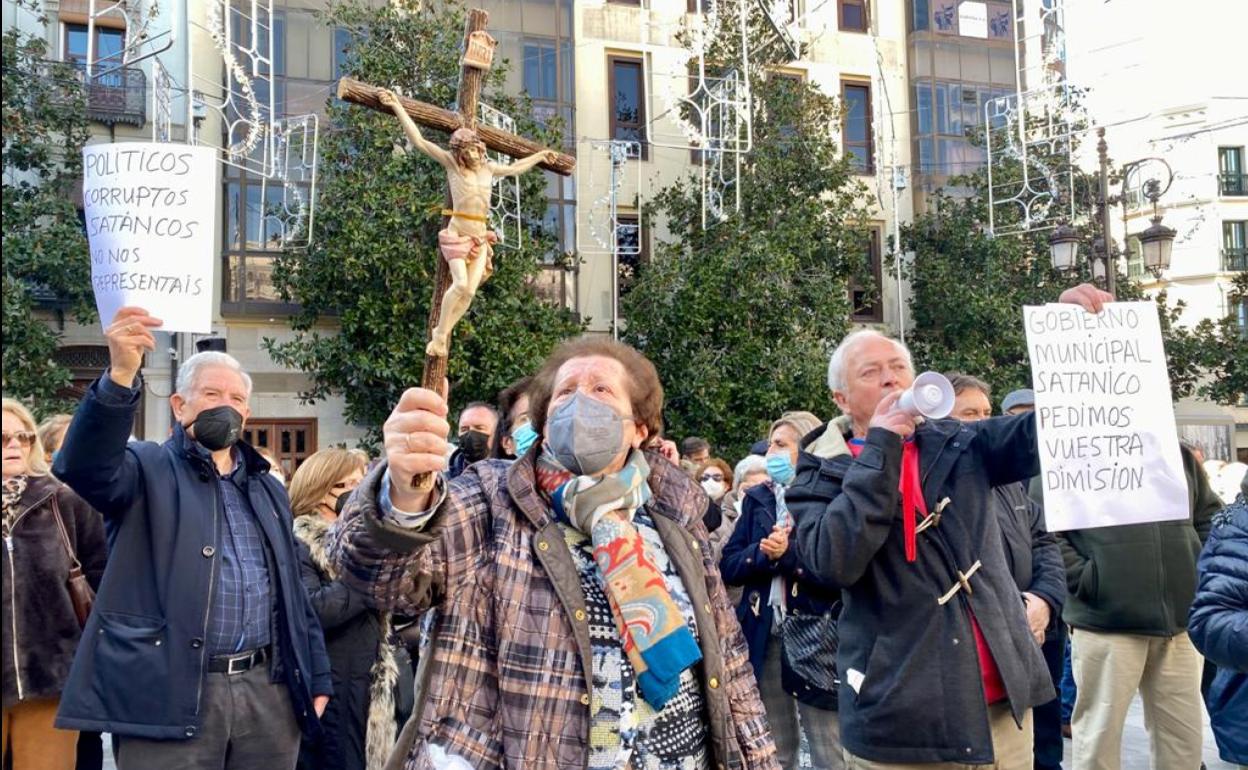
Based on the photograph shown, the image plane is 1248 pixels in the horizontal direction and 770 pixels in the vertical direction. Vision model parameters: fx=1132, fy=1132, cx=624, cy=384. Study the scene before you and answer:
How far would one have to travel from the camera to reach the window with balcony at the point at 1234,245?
39.9m

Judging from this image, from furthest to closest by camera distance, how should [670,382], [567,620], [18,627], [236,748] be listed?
[670,382]
[18,627]
[236,748]
[567,620]

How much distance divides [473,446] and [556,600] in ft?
9.28

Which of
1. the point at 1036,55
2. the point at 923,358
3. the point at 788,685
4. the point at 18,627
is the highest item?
the point at 1036,55

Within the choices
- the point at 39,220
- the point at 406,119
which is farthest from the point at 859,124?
the point at 406,119

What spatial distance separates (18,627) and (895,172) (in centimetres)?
1997

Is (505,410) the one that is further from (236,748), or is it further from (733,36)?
(733,36)

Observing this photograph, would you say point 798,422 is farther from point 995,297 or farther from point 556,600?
point 995,297

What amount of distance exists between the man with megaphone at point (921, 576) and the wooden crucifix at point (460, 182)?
130 centimetres

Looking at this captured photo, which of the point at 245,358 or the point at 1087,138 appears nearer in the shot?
the point at 245,358

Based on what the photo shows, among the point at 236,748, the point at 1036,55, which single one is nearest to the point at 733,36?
the point at 1036,55

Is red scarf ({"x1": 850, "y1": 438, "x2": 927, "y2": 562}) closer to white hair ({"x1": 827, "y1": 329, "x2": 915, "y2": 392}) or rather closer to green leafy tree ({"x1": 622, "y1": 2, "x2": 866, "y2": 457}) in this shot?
white hair ({"x1": 827, "y1": 329, "x2": 915, "y2": 392})

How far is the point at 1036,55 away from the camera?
21062mm

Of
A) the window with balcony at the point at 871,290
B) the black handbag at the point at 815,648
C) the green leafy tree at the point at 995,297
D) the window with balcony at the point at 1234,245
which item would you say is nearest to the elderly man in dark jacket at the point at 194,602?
the black handbag at the point at 815,648

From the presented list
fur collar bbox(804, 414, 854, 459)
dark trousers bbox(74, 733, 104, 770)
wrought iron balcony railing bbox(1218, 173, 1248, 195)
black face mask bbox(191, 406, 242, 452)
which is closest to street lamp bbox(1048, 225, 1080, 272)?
fur collar bbox(804, 414, 854, 459)
